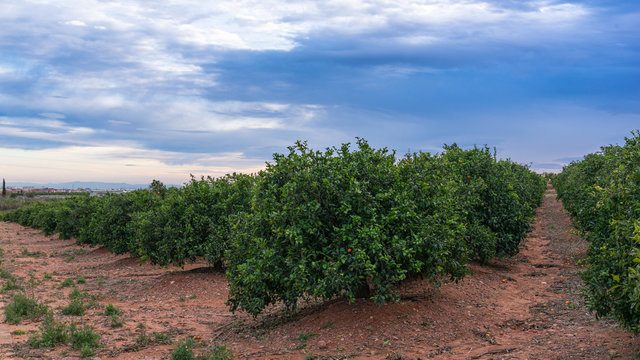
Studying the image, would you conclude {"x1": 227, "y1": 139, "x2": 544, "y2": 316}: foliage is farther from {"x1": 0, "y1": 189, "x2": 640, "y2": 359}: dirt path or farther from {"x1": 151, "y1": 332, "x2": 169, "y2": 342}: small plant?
{"x1": 151, "y1": 332, "x2": 169, "y2": 342}: small plant

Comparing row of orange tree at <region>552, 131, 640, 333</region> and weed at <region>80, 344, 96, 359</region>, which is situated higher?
row of orange tree at <region>552, 131, 640, 333</region>

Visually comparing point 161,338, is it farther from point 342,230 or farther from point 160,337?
point 342,230

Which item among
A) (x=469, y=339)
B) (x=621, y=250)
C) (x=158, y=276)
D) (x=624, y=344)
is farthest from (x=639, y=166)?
(x=158, y=276)

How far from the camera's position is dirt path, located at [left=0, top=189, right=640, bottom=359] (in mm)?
7125

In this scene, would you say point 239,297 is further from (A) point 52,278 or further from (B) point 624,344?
(A) point 52,278

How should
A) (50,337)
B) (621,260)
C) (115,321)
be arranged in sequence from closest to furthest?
1. (621,260)
2. (50,337)
3. (115,321)

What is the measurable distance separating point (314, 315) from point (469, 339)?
2904 mm

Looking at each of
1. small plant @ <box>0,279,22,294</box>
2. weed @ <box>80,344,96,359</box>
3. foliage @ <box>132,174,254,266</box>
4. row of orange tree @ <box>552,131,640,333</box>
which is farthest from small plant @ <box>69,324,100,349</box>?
row of orange tree @ <box>552,131,640,333</box>

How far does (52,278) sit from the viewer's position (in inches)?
695

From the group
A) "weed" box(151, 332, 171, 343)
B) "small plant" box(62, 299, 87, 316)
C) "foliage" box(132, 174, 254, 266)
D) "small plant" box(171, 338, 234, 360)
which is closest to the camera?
"small plant" box(171, 338, 234, 360)

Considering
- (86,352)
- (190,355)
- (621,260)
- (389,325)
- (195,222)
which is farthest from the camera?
(195,222)

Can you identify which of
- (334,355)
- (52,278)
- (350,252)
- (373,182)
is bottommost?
(52,278)

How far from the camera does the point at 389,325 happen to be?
7918 millimetres

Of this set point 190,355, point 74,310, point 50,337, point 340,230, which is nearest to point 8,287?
point 74,310
